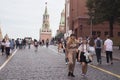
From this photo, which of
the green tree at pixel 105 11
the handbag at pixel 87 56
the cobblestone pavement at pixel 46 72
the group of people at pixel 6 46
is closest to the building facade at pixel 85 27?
the green tree at pixel 105 11

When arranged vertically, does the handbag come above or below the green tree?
below

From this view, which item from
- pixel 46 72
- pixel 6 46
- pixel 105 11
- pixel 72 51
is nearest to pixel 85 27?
pixel 105 11

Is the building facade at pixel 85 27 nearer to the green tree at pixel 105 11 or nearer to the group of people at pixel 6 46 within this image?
the green tree at pixel 105 11

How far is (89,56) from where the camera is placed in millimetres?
19609

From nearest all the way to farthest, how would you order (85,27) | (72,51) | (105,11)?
(72,51)
(105,11)
(85,27)

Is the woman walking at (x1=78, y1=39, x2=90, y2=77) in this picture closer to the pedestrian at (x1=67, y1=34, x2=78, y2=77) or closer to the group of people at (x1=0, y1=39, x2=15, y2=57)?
the pedestrian at (x1=67, y1=34, x2=78, y2=77)

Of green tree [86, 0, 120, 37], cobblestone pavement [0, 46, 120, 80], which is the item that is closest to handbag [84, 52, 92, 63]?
cobblestone pavement [0, 46, 120, 80]

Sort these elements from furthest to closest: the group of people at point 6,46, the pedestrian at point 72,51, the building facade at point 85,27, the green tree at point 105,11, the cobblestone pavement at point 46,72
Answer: the building facade at point 85,27
the green tree at point 105,11
the group of people at point 6,46
the pedestrian at point 72,51
the cobblestone pavement at point 46,72

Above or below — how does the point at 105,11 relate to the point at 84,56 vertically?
above

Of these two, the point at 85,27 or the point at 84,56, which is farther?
the point at 85,27

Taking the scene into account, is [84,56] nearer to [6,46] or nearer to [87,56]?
[87,56]

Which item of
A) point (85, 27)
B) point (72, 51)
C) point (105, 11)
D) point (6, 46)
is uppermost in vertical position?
point (105, 11)

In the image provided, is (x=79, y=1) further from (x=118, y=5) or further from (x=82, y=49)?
(x=82, y=49)

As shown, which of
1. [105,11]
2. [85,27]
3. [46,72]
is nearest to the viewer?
[46,72]
